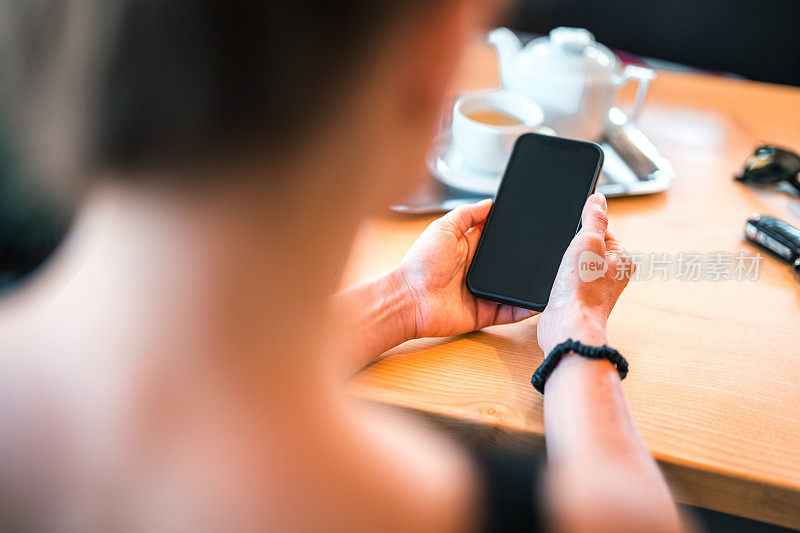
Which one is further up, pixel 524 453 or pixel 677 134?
pixel 677 134

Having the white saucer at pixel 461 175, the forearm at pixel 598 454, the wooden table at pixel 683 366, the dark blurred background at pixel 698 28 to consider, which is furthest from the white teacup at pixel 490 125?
the dark blurred background at pixel 698 28

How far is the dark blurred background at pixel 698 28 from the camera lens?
1.73m

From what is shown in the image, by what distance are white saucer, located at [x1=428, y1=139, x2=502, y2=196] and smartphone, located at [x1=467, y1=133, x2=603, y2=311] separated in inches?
4.0

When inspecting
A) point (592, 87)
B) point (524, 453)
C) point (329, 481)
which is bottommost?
point (524, 453)

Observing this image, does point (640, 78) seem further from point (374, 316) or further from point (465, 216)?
point (374, 316)

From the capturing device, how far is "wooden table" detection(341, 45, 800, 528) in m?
0.51

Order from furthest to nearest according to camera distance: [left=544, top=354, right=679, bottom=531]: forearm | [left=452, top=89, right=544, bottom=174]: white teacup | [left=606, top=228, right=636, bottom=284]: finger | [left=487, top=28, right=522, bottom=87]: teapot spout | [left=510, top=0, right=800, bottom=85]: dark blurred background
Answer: [left=510, top=0, right=800, bottom=85]: dark blurred background → [left=487, top=28, right=522, bottom=87]: teapot spout → [left=452, top=89, right=544, bottom=174]: white teacup → [left=606, top=228, right=636, bottom=284]: finger → [left=544, top=354, right=679, bottom=531]: forearm

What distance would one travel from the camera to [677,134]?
985 millimetres

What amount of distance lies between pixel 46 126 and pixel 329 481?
0.15 m

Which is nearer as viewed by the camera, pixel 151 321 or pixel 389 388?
pixel 151 321

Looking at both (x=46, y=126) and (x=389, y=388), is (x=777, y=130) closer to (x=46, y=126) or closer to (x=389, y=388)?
(x=389, y=388)

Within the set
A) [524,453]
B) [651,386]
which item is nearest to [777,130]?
[651,386]

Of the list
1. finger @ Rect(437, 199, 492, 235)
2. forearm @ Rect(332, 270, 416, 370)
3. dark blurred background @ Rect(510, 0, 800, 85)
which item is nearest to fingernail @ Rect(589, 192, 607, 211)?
finger @ Rect(437, 199, 492, 235)

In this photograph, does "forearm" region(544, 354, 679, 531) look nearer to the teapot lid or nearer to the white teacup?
the white teacup
